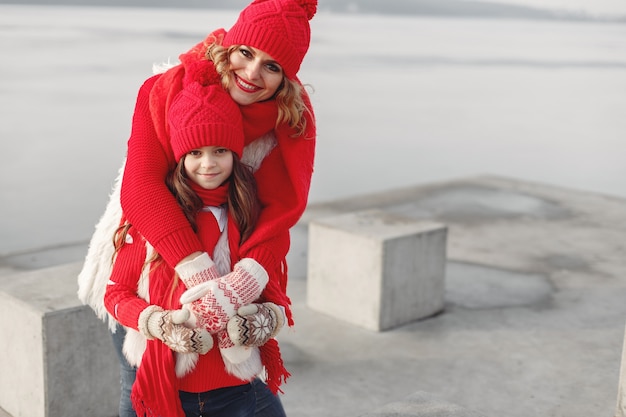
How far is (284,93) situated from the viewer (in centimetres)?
263

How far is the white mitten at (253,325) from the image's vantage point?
8.19 feet

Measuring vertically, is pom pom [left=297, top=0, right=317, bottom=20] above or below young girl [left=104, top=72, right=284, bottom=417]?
above

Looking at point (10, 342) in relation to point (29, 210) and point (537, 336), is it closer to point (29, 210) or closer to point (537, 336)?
Result: point (537, 336)

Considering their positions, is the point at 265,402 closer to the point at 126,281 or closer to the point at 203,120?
the point at 126,281

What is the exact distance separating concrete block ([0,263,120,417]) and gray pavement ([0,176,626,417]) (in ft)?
3.06

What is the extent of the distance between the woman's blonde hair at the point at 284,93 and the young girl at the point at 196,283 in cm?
5

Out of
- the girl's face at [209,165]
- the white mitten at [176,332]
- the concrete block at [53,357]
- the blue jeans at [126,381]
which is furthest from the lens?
the concrete block at [53,357]

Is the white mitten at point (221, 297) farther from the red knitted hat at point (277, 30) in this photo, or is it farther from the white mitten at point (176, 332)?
the red knitted hat at point (277, 30)

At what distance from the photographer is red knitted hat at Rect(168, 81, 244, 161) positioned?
2.53 metres

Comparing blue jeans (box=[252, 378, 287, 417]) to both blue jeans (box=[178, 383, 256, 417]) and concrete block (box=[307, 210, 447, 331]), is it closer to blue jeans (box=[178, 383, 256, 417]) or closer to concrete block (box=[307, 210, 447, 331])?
blue jeans (box=[178, 383, 256, 417])

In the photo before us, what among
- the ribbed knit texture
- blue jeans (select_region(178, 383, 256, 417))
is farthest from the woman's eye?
blue jeans (select_region(178, 383, 256, 417))

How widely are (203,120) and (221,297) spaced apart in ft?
1.65

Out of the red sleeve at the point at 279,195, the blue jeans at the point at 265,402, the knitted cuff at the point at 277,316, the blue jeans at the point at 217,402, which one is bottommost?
the blue jeans at the point at 265,402

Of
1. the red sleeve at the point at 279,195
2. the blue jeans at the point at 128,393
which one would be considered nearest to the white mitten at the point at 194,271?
the red sleeve at the point at 279,195
